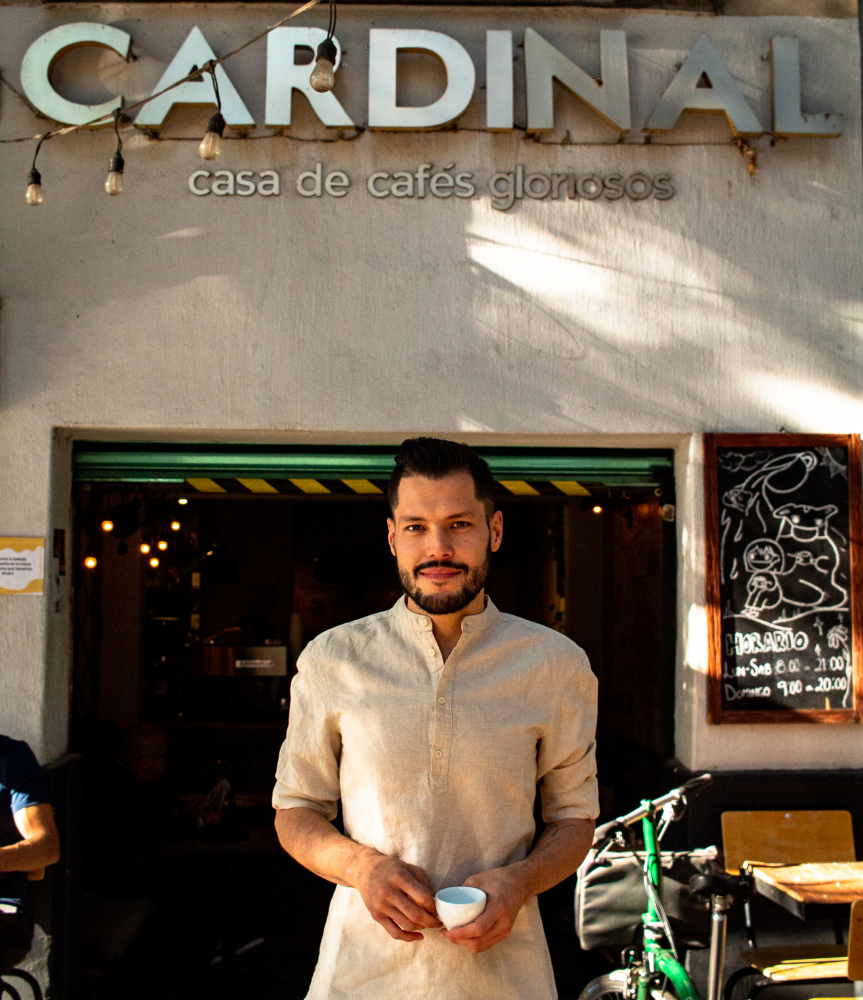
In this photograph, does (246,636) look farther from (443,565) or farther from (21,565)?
(443,565)

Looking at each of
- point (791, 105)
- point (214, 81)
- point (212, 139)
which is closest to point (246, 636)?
point (214, 81)

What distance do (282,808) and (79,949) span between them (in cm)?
287

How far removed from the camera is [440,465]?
1.87m

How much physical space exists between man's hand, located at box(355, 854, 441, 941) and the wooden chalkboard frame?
2.67 metres

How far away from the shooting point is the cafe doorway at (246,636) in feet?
14.1

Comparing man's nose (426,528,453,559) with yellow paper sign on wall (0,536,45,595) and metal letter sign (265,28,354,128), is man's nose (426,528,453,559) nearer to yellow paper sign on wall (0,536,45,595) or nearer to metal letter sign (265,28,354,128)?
yellow paper sign on wall (0,536,45,595)

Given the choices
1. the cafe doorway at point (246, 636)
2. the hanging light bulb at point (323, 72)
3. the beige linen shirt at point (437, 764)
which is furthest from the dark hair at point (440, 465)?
the cafe doorway at point (246, 636)

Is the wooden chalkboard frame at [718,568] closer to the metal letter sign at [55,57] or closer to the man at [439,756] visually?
the man at [439,756]

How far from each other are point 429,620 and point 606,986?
2582 millimetres

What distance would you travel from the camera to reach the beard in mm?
1830

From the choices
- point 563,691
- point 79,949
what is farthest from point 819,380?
point 79,949

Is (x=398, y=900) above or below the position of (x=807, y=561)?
below

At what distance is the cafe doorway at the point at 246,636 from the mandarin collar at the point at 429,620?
2.26m

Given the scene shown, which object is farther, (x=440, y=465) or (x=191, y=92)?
(x=191, y=92)
